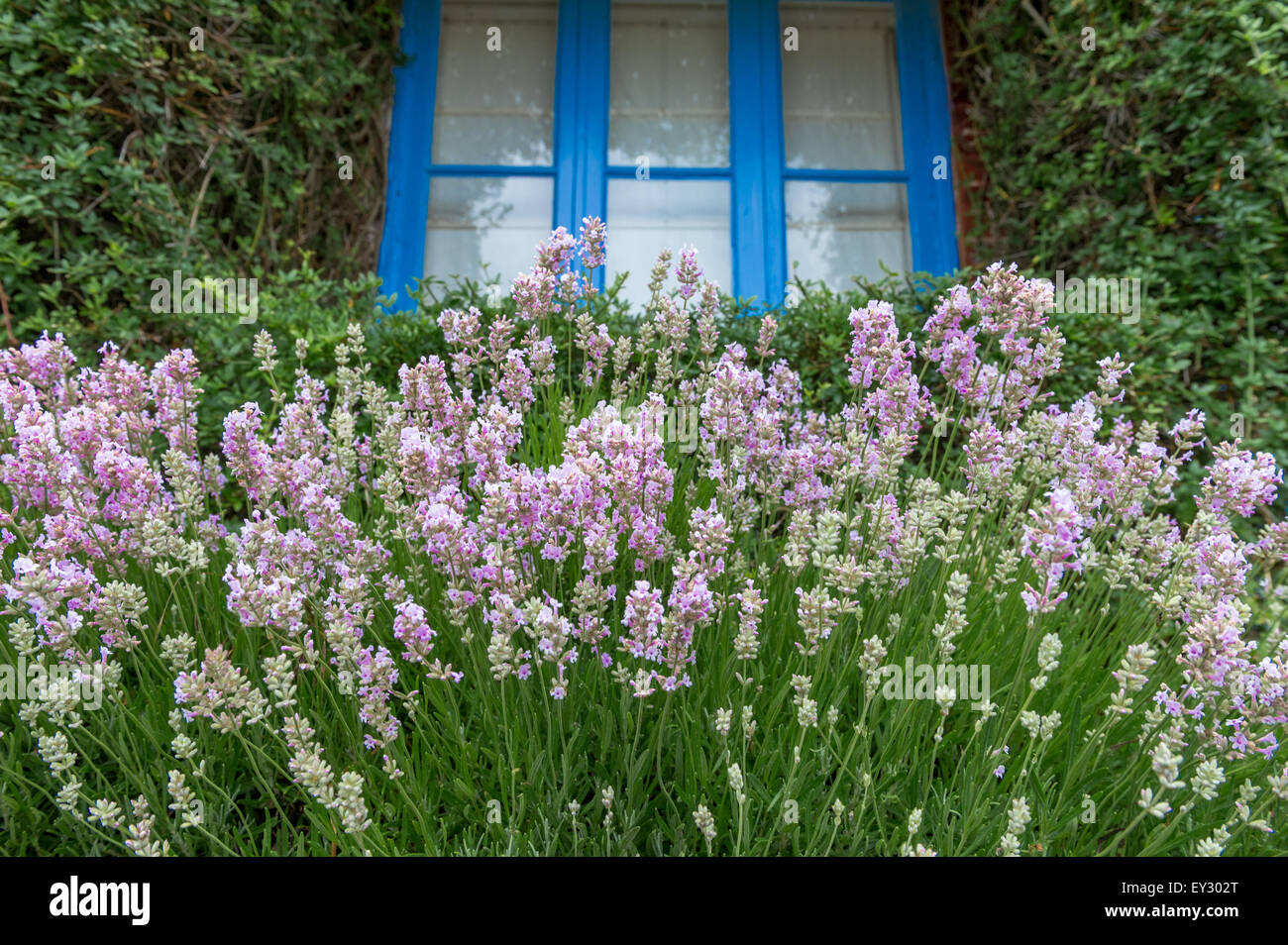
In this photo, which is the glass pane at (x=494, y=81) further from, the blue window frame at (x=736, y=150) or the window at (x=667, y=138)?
the window at (x=667, y=138)

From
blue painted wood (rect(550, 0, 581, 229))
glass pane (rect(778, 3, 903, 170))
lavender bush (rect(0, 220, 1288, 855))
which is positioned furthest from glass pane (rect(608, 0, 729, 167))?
lavender bush (rect(0, 220, 1288, 855))

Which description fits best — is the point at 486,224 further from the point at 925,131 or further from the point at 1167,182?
the point at 1167,182

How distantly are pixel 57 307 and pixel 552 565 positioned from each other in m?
3.05

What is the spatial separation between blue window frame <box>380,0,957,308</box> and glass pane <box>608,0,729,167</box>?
0.10 m

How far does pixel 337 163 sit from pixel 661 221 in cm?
193

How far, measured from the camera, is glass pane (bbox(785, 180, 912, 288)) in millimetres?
5238

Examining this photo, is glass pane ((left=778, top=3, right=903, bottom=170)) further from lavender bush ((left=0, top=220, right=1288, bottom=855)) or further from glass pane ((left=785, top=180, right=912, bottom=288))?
lavender bush ((left=0, top=220, right=1288, bottom=855))

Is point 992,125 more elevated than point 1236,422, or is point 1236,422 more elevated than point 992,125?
point 992,125

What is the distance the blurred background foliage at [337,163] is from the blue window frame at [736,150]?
48 centimetres

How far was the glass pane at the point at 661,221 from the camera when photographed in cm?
521

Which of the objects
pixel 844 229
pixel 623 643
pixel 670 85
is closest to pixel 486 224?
pixel 670 85

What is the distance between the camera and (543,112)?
5391mm
